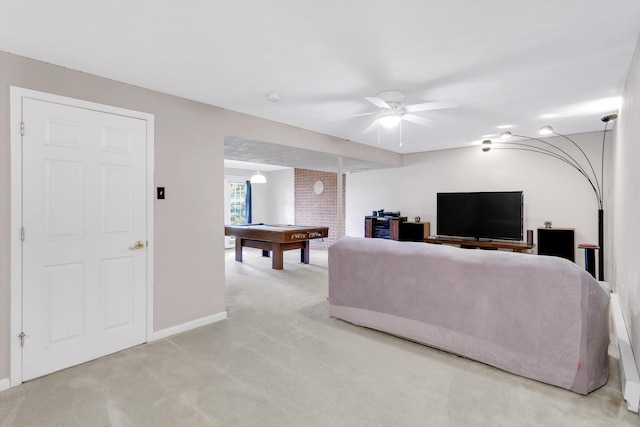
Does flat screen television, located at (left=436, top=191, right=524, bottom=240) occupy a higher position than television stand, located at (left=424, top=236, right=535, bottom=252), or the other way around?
flat screen television, located at (left=436, top=191, right=524, bottom=240)

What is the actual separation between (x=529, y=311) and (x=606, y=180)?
3.60 metres

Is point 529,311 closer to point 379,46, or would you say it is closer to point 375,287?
point 375,287

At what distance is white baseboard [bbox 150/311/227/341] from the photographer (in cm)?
298

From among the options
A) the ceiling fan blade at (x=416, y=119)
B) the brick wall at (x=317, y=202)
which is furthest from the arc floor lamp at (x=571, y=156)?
the brick wall at (x=317, y=202)

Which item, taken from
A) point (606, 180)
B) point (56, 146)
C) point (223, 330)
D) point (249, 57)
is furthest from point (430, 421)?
point (606, 180)

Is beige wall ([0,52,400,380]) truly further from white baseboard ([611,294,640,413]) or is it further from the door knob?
white baseboard ([611,294,640,413])

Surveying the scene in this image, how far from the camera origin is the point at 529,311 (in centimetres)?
223

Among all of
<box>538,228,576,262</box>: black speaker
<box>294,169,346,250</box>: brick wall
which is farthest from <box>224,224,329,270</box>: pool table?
<box>538,228,576,262</box>: black speaker

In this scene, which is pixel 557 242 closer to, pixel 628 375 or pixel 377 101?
pixel 628 375

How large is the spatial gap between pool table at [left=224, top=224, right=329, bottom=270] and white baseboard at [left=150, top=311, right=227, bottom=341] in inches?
93.3

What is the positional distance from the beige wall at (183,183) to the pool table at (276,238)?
7.65ft

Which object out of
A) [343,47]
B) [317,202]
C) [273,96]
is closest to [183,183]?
[273,96]

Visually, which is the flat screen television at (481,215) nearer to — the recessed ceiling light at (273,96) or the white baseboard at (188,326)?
the recessed ceiling light at (273,96)

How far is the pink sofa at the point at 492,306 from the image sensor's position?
208cm
